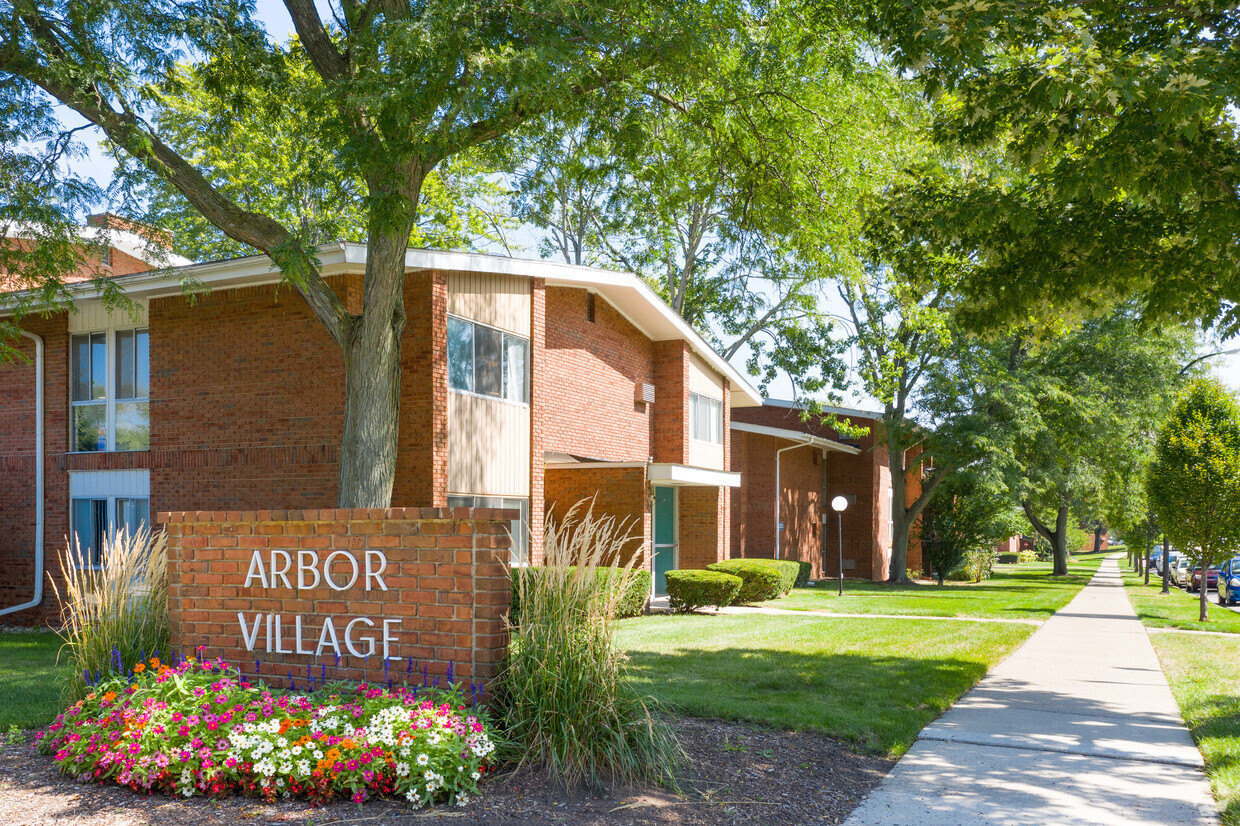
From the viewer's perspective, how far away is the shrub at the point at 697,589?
61.3ft

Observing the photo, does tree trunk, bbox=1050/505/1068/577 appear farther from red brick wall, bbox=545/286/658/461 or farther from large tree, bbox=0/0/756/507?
large tree, bbox=0/0/756/507

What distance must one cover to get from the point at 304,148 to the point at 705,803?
11.0m

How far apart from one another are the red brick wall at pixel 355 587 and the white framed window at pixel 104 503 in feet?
34.7

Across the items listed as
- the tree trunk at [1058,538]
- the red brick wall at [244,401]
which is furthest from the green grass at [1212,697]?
the tree trunk at [1058,538]

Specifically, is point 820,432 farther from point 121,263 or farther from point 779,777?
point 779,777

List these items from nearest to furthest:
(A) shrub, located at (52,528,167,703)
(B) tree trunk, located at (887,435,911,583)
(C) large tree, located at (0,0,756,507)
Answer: (A) shrub, located at (52,528,167,703)
(C) large tree, located at (0,0,756,507)
(B) tree trunk, located at (887,435,911,583)

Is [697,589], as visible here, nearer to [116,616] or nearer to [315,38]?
[315,38]

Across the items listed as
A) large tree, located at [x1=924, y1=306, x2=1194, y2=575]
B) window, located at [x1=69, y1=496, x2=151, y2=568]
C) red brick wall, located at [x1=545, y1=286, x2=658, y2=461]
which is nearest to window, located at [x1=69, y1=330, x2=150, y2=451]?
window, located at [x1=69, y1=496, x2=151, y2=568]

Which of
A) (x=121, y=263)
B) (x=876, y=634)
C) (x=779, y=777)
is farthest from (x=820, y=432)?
(x=779, y=777)

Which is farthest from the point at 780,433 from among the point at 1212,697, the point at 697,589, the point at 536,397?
the point at 1212,697

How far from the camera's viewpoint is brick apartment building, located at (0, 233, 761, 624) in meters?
14.6

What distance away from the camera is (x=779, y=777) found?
6.32 meters

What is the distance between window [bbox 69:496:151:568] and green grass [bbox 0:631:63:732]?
2.23m

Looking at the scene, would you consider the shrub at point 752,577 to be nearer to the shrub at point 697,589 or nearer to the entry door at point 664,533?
the entry door at point 664,533
